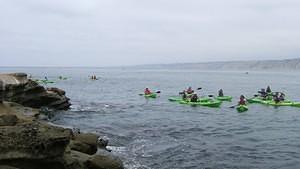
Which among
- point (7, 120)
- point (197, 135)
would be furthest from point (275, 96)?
point (7, 120)

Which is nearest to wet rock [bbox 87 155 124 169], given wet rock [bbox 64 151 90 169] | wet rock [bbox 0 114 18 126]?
wet rock [bbox 64 151 90 169]

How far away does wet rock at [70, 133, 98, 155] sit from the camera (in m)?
18.0

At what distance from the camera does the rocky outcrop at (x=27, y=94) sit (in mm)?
30656

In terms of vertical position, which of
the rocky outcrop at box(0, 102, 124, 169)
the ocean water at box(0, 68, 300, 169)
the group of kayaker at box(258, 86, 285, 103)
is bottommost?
the ocean water at box(0, 68, 300, 169)

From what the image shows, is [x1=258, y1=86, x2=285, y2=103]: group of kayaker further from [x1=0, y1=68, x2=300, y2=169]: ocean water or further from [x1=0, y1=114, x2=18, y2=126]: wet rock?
[x1=0, y1=114, x2=18, y2=126]: wet rock

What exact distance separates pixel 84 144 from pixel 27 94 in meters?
18.7

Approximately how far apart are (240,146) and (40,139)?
15.4m

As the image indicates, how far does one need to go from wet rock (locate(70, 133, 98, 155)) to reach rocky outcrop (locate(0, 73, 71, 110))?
30.1 feet

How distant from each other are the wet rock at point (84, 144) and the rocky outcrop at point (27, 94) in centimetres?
919

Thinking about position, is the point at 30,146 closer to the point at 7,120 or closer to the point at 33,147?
the point at 33,147

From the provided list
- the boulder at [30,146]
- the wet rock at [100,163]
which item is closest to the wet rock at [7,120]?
the boulder at [30,146]

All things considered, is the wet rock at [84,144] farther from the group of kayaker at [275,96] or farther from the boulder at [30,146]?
the group of kayaker at [275,96]

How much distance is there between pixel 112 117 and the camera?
39375 mm

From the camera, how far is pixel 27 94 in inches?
1403
